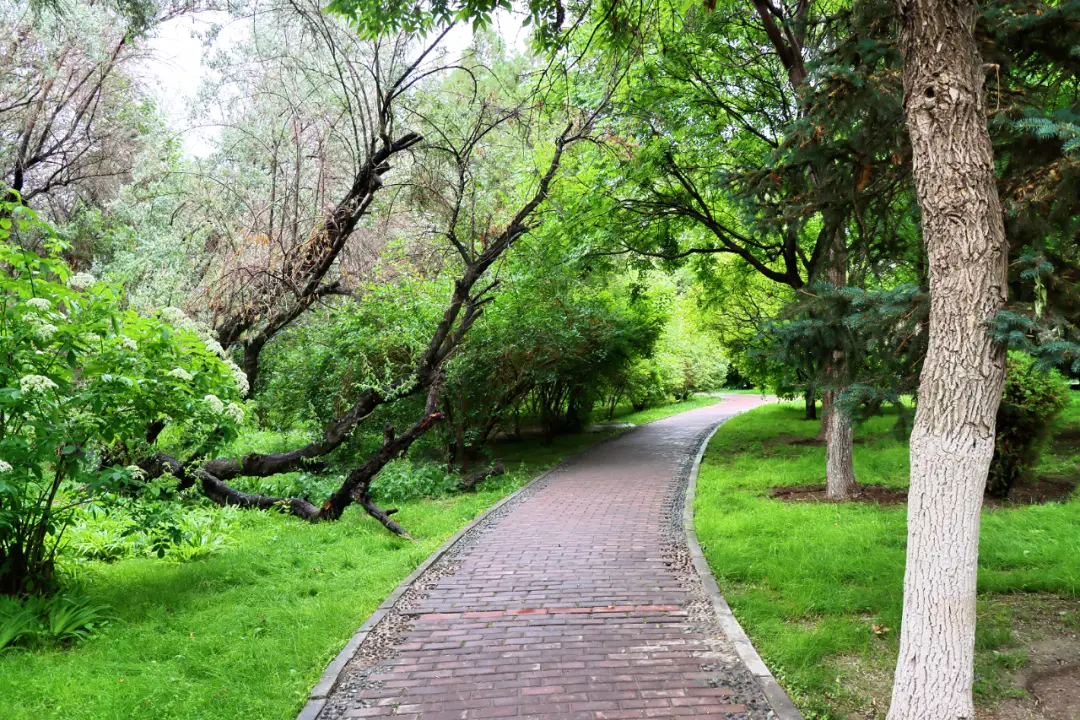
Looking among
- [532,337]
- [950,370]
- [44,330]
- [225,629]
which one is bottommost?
[225,629]

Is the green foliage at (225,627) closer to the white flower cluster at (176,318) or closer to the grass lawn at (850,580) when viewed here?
the white flower cluster at (176,318)

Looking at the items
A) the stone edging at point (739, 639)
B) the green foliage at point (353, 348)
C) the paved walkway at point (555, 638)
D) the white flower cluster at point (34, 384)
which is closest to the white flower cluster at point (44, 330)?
the white flower cluster at point (34, 384)

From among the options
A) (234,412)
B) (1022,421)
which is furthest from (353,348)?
(1022,421)

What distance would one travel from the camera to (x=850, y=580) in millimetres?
5867

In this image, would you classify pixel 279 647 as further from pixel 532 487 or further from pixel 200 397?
pixel 532 487

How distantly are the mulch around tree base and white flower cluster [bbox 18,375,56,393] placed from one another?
905cm

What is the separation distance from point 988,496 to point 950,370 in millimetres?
7083

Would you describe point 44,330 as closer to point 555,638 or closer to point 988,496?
point 555,638

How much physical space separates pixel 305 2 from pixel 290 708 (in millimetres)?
8294

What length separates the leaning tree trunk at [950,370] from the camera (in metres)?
3.29

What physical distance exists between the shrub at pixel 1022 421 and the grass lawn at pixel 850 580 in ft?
2.12

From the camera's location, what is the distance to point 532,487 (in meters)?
11.5

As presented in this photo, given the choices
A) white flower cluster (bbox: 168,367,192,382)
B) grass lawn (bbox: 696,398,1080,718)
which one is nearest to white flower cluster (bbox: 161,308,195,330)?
white flower cluster (bbox: 168,367,192,382)

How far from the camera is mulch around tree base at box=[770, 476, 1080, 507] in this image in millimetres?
8594
